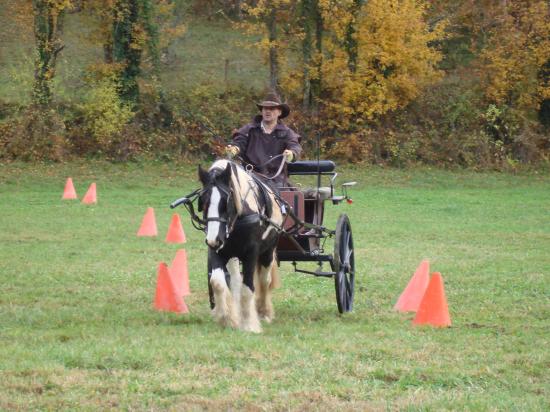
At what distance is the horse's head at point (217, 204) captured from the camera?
8.47m

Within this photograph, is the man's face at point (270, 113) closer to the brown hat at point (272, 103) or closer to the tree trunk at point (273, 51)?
the brown hat at point (272, 103)

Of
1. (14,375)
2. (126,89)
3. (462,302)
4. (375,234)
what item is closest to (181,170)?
(126,89)

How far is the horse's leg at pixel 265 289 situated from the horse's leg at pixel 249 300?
0.58m

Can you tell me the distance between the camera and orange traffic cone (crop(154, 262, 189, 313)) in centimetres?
1011

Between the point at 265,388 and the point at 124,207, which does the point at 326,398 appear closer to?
the point at 265,388

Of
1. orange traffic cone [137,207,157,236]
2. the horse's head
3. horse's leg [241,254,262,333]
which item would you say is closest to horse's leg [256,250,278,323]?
horse's leg [241,254,262,333]

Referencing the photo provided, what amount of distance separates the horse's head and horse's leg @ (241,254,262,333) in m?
0.60

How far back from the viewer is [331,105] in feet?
111

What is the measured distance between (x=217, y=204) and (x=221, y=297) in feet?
2.81

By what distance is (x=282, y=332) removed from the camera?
9078 millimetres

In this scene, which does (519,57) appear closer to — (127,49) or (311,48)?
(311,48)

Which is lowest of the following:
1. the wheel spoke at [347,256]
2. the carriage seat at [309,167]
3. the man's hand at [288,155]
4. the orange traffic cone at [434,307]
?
the orange traffic cone at [434,307]

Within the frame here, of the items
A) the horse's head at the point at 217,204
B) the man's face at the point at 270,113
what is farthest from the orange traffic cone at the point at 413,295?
the horse's head at the point at 217,204

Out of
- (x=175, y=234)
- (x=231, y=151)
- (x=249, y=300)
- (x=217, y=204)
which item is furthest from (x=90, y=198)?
(x=217, y=204)
